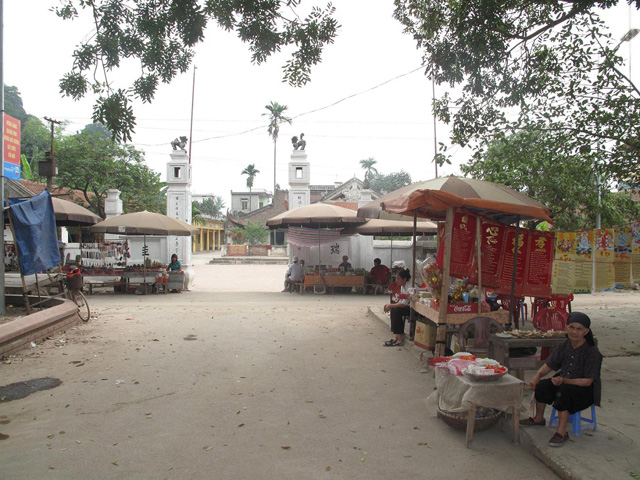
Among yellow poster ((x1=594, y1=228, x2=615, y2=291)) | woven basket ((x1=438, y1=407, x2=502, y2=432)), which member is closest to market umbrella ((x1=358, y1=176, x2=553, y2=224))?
woven basket ((x1=438, y1=407, x2=502, y2=432))

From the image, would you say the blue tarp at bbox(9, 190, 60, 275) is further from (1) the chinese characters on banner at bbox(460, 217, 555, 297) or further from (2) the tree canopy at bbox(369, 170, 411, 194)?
(2) the tree canopy at bbox(369, 170, 411, 194)

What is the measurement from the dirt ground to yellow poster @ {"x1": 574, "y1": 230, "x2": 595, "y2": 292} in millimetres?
1953

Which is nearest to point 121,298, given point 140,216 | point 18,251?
point 140,216

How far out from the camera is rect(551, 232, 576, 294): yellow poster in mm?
9711

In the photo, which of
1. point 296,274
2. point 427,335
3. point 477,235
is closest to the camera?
point 477,235

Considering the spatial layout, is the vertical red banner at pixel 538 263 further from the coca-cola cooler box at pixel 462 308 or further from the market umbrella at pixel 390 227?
the market umbrella at pixel 390 227

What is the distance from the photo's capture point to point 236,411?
165 inches

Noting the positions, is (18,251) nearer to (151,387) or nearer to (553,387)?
(151,387)

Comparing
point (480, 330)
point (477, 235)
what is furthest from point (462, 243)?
point (480, 330)

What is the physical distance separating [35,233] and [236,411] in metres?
6.32

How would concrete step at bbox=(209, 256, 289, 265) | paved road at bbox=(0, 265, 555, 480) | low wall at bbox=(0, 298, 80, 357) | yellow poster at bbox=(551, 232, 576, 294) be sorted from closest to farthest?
paved road at bbox=(0, 265, 555, 480) → low wall at bbox=(0, 298, 80, 357) → yellow poster at bbox=(551, 232, 576, 294) → concrete step at bbox=(209, 256, 289, 265)

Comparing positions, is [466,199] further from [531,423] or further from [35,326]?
[35,326]

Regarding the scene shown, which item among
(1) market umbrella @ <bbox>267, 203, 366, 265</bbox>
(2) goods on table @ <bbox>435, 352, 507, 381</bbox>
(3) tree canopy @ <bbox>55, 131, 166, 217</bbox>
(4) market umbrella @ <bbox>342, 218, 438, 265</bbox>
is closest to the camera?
(2) goods on table @ <bbox>435, 352, 507, 381</bbox>

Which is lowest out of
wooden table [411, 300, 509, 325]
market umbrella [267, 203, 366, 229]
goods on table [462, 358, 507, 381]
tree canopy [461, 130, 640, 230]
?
goods on table [462, 358, 507, 381]
